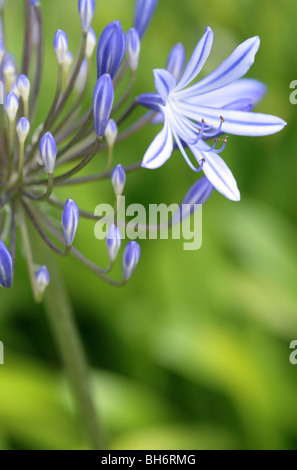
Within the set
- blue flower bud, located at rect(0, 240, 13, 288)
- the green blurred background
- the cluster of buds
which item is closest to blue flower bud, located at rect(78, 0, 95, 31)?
the cluster of buds

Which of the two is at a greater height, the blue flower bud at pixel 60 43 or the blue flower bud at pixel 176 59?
the blue flower bud at pixel 176 59

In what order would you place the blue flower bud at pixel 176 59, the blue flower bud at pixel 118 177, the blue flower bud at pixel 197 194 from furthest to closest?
the blue flower bud at pixel 176 59
the blue flower bud at pixel 197 194
the blue flower bud at pixel 118 177

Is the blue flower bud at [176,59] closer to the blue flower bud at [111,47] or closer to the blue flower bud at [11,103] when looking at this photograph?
the blue flower bud at [111,47]

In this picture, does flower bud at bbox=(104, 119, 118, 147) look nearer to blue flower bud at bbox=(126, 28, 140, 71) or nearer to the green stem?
blue flower bud at bbox=(126, 28, 140, 71)

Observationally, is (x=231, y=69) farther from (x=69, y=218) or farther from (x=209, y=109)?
(x=69, y=218)

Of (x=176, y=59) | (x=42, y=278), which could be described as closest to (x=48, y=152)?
(x=42, y=278)

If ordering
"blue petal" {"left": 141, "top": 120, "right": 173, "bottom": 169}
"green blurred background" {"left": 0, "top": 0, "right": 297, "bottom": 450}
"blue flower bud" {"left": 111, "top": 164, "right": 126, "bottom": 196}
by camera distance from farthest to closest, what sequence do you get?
"green blurred background" {"left": 0, "top": 0, "right": 297, "bottom": 450} → "blue flower bud" {"left": 111, "top": 164, "right": 126, "bottom": 196} → "blue petal" {"left": 141, "top": 120, "right": 173, "bottom": 169}

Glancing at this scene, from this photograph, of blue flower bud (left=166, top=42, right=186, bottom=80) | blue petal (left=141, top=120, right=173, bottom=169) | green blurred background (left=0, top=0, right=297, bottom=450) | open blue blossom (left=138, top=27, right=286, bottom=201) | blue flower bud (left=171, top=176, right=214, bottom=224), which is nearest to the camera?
blue petal (left=141, top=120, right=173, bottom=169)

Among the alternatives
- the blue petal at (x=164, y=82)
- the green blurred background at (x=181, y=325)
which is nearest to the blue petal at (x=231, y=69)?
the blue petal at (x=164, y=82)
